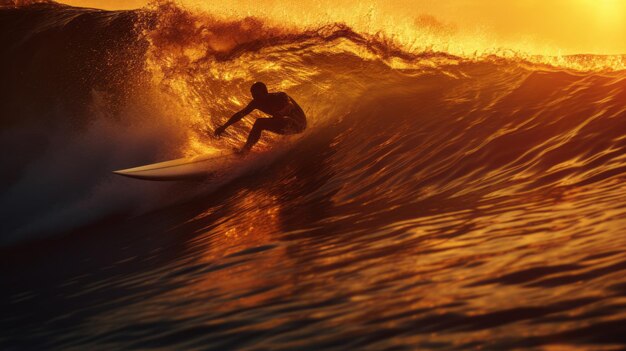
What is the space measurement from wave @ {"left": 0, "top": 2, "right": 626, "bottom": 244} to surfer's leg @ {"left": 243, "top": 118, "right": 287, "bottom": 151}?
51 centimetres

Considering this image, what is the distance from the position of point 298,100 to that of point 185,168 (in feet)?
16.2

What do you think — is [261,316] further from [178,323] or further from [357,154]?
[357,154]

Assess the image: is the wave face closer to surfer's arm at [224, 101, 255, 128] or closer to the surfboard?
the surfboard

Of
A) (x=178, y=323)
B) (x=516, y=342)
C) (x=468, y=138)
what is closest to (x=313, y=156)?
(x=468, y=138)

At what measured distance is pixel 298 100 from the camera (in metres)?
15.0

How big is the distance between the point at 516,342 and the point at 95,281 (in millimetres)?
4121

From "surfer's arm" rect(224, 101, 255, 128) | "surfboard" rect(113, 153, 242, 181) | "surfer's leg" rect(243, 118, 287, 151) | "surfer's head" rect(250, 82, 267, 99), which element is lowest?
"surfboard" rect(113, 153, 242, 181)

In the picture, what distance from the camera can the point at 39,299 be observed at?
20.1 ft

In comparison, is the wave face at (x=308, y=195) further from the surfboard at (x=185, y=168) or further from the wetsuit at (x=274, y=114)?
the wetsuit at (x=274, y=114)

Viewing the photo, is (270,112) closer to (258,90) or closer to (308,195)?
(258,90)

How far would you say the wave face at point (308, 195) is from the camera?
12.9 feet

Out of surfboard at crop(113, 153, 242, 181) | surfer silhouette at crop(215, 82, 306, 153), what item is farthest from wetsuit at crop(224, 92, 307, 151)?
surfboard at crop(113, 153, 242, 181)

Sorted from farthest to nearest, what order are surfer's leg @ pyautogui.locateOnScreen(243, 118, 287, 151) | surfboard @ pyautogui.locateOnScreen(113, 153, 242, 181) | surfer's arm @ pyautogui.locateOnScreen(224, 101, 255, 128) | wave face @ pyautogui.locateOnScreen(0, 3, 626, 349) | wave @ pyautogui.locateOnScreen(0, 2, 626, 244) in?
surfer's leg @ pyautogui.locateOnScreen(243, 118, 287, 151) < surfer's arm @ pyautogui.locateOnScreen(224, 101, 255, 128) < surfboard @ pyautogui.locateOnScreen(113, 153, 242, 181) < wave @ pyautogui.locateOnScreen(0, 2, 626, 244) < wave face @ pyautogui.locateOnScreen(0, 3, 626, 349)

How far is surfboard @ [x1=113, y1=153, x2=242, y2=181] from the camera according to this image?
10.0 m
